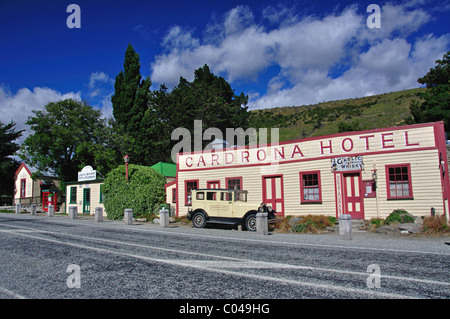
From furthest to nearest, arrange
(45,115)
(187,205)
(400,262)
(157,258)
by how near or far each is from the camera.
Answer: (45,115) → (187,205) → (157,258) → (400,262)

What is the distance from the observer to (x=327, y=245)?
396 inches

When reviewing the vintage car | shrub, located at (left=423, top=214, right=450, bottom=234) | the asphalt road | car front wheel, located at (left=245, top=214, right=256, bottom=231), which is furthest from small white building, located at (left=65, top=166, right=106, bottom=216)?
shrub, located at (left=423, top=214, right=450, bottom=234)

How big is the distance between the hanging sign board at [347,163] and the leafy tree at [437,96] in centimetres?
1761

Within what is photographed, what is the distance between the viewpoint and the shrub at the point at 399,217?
13109 mm

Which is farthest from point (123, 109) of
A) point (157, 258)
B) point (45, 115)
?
point (157, 258)

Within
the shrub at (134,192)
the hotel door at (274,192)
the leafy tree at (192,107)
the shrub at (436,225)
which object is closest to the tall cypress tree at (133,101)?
the leafy tree at (192,107)

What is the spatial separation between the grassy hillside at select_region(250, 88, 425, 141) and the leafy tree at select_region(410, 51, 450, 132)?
21.0 metres

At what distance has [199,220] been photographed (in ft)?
53.2

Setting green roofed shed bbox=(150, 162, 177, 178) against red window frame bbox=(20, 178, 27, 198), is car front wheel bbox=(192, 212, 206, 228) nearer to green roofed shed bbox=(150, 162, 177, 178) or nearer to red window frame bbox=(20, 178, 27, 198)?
green roofed shed bbox=(150, 162, 177, 178)

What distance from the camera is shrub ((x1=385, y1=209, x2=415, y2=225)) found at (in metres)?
13.1

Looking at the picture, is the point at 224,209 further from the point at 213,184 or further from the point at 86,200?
the point at 86,200

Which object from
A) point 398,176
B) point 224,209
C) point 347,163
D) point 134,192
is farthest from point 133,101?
point 398,176
